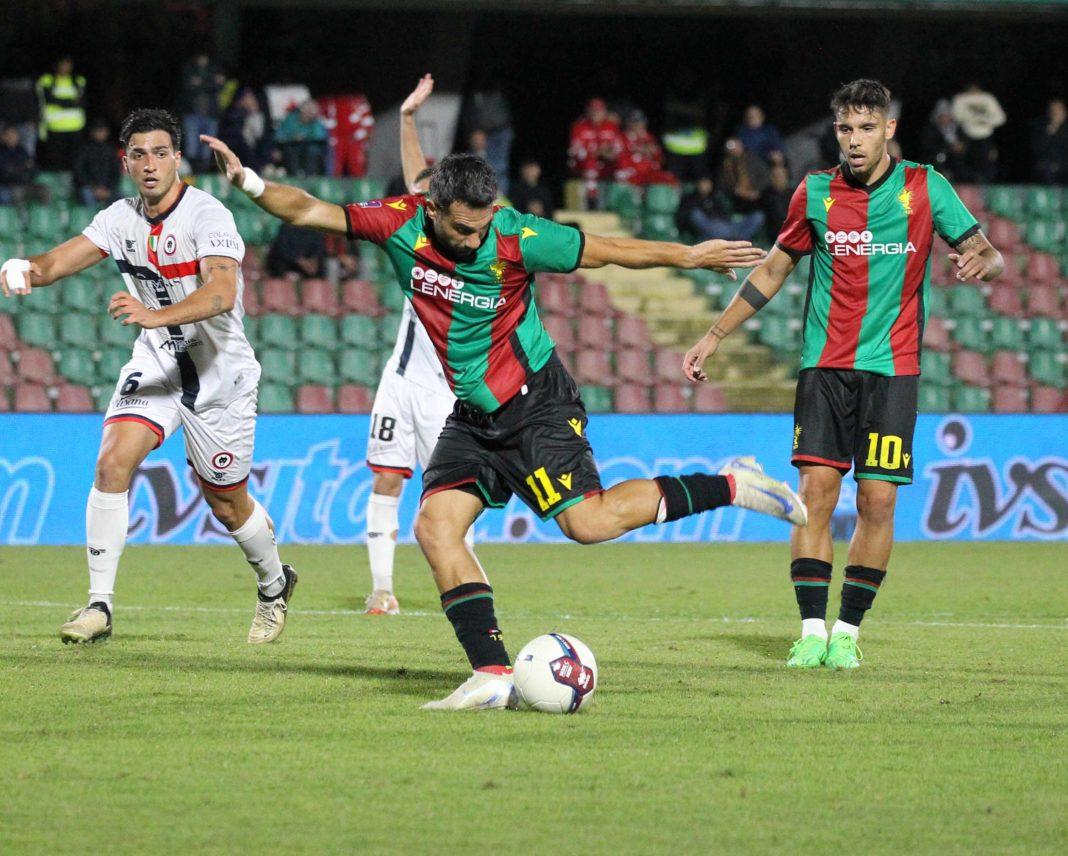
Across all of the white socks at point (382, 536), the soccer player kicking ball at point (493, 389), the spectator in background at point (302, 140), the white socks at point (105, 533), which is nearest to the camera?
the soccer player kicking ball at point (493, 389)

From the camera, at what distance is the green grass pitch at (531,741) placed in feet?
14.1

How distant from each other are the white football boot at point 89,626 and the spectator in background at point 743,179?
13699 millimetres

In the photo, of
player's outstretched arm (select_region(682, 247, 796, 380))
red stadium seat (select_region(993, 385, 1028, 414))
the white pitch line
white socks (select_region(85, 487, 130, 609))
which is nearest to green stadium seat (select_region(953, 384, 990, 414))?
red stadium seat (select_region(993, 385, 1028, 414))

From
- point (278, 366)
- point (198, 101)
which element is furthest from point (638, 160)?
Result: point (278, 366)

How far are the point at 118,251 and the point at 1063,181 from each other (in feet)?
55.1

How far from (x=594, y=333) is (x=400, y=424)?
9.11m

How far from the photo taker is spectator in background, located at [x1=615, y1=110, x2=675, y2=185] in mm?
21391

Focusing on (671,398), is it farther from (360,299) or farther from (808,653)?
(808,653)

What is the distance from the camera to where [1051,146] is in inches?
865

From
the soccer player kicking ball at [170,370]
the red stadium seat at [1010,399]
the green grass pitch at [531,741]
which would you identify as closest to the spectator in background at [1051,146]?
the red stadium seat at [1010,399]

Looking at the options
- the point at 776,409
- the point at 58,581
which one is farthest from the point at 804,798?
the point at 776,409

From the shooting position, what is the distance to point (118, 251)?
791 centimetres

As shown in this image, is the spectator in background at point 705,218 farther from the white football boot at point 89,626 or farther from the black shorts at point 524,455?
the black shorts at point 524,455

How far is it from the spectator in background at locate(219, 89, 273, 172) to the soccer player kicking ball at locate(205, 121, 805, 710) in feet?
40.6
